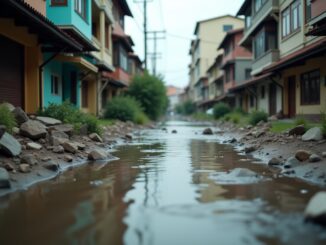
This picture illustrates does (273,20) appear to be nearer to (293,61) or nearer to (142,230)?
(293,61)

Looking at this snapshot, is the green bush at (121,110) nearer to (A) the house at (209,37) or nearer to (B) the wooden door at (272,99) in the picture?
(B) the wooden door at (272,99)

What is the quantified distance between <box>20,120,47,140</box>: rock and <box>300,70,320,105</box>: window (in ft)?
48.5

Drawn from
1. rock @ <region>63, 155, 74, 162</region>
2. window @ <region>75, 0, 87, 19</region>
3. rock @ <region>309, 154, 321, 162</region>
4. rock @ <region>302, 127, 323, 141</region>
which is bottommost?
rock @ <region>63, 155, 74, 162</region>

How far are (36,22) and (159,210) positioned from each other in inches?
346

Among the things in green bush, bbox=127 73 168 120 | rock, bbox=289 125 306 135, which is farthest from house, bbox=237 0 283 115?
rock, bbox=289 125 306 135

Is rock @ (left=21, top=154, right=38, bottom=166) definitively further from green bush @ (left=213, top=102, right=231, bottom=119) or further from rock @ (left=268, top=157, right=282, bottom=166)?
green bush @ (left=213, top=102, right=231, bottom=119)

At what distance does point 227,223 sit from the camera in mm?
5434

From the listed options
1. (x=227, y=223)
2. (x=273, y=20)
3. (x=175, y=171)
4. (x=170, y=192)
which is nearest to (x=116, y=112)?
(x=273, y=20)

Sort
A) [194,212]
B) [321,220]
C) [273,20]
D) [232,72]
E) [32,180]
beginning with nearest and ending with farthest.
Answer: [321,220] → [194,212] → [32,180] → [273,20] → [232,72]

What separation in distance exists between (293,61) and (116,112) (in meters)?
13.2

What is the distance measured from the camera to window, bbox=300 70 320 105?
21969mm

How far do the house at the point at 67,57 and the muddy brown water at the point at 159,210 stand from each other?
8.55 metres

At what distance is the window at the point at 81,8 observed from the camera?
2107cm

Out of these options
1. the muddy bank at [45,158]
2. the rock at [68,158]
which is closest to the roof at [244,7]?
the muddy bank at [45,158]
